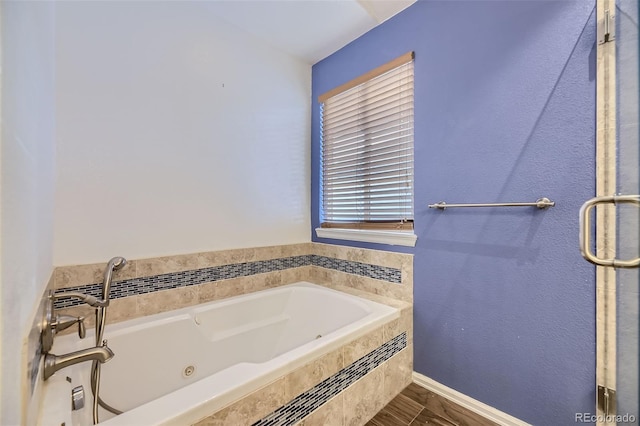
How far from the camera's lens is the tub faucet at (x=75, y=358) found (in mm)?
854

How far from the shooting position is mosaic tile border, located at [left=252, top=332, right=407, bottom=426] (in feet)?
3.21

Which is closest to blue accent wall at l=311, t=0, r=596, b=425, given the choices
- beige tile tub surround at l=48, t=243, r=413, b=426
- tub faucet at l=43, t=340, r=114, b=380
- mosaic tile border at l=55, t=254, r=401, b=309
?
beige tile tub surround at l=48, t=243, r=413, b=426

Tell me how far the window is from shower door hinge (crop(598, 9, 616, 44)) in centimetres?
86

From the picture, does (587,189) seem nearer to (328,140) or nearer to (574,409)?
(574,409)

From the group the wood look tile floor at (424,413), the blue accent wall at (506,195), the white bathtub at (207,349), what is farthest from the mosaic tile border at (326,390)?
the blue accent wall at (506,195)

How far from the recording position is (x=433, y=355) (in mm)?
1593

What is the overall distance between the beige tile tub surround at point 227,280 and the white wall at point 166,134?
0.07 metres

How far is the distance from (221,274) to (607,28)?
2341mm

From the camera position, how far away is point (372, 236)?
6.27 feet

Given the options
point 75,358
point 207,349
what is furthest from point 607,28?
point 207,349

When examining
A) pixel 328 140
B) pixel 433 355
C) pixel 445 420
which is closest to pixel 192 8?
A: pixel 328 140

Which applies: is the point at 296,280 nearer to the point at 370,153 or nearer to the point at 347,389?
the point at 347,389

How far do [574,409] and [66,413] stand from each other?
75.9 inches

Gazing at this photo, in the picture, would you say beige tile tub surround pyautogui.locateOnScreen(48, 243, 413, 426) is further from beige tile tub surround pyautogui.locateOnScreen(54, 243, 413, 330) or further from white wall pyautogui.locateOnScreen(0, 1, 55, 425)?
white wall pyautogui.locateOnScreen(0, 1, 55, 425)
